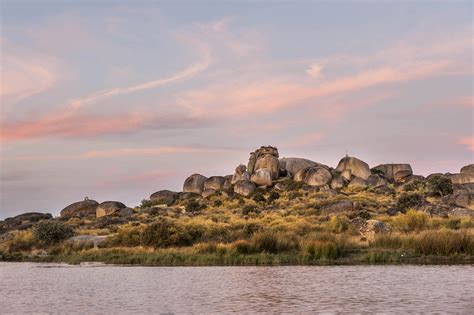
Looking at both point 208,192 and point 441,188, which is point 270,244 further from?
point 208,192

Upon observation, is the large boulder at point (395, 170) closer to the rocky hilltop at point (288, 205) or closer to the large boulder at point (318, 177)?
the rocky hilltop at point (288, 205)

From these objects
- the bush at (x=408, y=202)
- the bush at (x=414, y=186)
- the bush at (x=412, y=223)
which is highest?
the bush at (x=414, y=186)

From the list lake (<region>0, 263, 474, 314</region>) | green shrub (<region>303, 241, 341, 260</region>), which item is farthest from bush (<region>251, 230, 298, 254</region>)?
lake (<region>0, 263, 474, 314</region>)

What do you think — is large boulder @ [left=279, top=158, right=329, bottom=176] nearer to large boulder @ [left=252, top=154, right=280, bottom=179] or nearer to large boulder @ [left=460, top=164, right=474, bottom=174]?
large boulder @ [left=252, top=154, right=280, bottom=179]

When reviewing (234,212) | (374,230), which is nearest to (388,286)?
(374,230)

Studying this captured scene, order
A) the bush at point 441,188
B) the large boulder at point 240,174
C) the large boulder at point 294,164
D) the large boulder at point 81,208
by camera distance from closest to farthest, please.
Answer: the bush at point 441,188 → the large boulder at point 81,208 → the large boulder at point 240,174 → the large boulder at point 294,164

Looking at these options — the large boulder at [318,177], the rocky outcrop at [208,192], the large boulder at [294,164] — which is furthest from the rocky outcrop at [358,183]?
the rocky outcrop at [208,192]

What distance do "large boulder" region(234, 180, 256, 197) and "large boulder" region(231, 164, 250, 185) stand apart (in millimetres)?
3788

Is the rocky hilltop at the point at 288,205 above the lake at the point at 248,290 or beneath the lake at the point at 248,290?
above

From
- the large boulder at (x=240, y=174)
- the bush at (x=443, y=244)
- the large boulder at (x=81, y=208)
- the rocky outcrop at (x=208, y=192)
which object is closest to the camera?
the bush at (x=443, y=244)

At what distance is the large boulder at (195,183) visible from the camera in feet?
340

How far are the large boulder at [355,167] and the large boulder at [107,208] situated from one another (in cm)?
3661

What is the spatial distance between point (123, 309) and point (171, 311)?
160 cm

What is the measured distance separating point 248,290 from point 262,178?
75.4 meters
